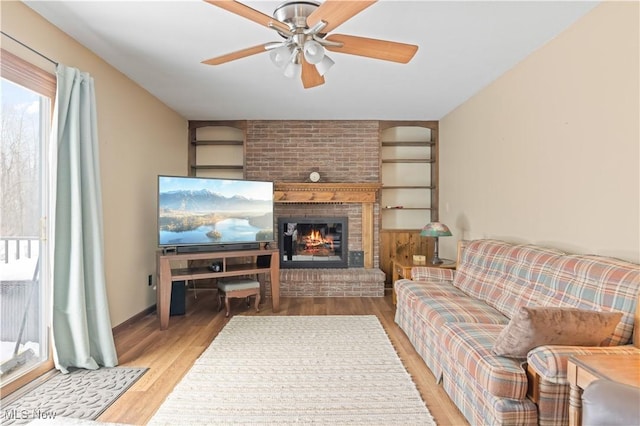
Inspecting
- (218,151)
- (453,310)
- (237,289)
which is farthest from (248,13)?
(218,151)

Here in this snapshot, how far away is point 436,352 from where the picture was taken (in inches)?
92.3

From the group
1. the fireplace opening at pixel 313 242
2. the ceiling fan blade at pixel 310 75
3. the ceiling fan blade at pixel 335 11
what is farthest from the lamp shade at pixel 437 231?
the ceiling fan blade at pixel 335 11

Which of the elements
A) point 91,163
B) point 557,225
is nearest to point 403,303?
point 557,225

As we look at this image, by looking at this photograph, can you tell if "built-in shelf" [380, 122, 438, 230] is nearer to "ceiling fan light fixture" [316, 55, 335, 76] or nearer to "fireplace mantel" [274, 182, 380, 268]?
"fireplace mantel" [274, 182, 380, 268]

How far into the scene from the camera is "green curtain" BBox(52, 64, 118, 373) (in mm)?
2367

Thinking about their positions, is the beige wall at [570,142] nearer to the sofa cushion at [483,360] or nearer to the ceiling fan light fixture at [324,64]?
the sofa cushion at [483,360]

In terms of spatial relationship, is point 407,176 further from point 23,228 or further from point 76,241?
point 23,228

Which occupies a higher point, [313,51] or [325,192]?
[313,51]

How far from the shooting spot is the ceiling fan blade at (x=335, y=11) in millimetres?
1547

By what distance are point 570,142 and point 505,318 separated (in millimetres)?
1352

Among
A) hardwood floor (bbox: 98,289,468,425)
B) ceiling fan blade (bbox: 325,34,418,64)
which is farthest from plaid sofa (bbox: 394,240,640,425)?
ceiling fan blade (bbox: 325,34,418,64)

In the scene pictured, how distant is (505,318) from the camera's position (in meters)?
2.35

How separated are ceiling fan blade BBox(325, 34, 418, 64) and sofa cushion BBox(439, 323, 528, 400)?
1.73 m

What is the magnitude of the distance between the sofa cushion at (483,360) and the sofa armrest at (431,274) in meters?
1.28
